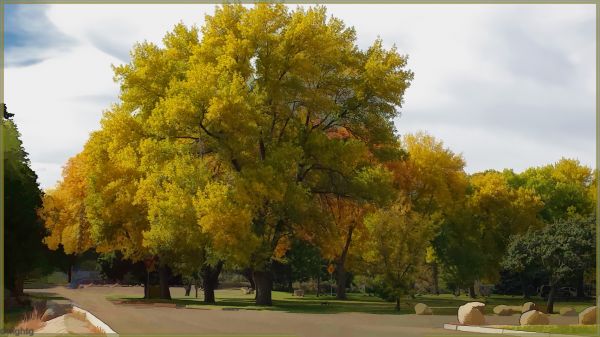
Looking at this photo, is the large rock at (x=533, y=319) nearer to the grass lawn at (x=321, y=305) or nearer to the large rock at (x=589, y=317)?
the large rock at (x=589, y=317)

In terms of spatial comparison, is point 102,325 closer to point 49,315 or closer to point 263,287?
point 49,315

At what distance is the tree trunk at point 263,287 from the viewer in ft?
148

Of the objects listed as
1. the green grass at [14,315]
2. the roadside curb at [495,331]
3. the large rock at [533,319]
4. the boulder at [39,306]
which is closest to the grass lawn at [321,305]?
the boulder at [39,306]

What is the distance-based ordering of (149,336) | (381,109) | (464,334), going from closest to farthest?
(149,336) → (464,334) → (381,109)

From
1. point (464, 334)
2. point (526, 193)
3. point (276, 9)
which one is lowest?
point (464, 334)

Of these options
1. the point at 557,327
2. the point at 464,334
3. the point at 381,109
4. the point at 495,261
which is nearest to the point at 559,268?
the point at 381,109

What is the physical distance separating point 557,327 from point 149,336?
1363 centimetres

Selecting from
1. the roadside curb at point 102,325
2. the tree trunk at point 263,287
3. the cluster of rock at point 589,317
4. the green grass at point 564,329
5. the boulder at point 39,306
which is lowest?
the green grass at point 564,329

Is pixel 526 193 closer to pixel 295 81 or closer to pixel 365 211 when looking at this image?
pixel 365 211

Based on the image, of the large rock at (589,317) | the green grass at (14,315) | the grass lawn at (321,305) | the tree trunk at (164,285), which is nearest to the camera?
the large rock at (589,317)

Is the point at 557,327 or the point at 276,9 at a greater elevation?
the point at 276,9

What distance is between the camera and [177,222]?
3978 cm

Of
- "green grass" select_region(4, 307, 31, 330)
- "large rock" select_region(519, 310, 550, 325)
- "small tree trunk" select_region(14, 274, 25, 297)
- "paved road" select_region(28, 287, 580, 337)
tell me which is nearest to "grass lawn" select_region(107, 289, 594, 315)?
"small tree trunk" select_region(14, 274, 25, 297)

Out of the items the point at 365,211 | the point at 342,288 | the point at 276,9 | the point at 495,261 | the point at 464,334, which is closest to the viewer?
the point at 464,334
